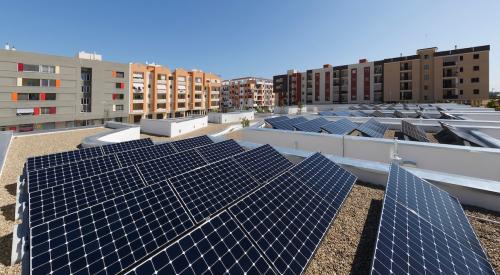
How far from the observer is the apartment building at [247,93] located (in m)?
119

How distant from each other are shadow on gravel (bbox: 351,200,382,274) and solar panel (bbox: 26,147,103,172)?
9593mm

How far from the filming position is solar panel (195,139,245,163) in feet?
31.1

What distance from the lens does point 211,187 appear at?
18.8ft

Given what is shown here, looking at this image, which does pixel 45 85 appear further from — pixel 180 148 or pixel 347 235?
pixel 347 235

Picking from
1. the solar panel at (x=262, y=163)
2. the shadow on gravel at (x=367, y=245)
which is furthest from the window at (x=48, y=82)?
the shadow on gravel at (x=367, y=245)

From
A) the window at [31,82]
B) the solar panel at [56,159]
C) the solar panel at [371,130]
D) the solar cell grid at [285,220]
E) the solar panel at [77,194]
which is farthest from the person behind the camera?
the window at [31,82]

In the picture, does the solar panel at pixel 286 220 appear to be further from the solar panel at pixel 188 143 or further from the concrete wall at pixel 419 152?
the solar panel at pixel 188 143

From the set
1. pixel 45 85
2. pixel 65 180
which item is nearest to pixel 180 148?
pixel 65 180

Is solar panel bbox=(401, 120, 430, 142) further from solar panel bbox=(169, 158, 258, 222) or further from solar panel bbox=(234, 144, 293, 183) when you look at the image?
solar panel bbox=(169, 158, 258, 222)

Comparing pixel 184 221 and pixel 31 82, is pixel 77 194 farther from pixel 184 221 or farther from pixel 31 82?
pixel 31 82

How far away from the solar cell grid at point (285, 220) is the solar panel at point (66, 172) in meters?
5.14

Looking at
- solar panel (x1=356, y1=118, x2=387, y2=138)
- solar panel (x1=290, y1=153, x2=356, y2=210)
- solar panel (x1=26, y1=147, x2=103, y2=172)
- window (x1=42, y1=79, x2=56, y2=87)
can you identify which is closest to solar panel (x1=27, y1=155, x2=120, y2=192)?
solar panel (x1=26, y1=147, x2=103, y2=172)

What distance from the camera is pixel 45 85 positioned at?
1999 inches

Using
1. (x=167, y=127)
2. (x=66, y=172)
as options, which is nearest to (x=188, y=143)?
A: (x=66, y=172)
